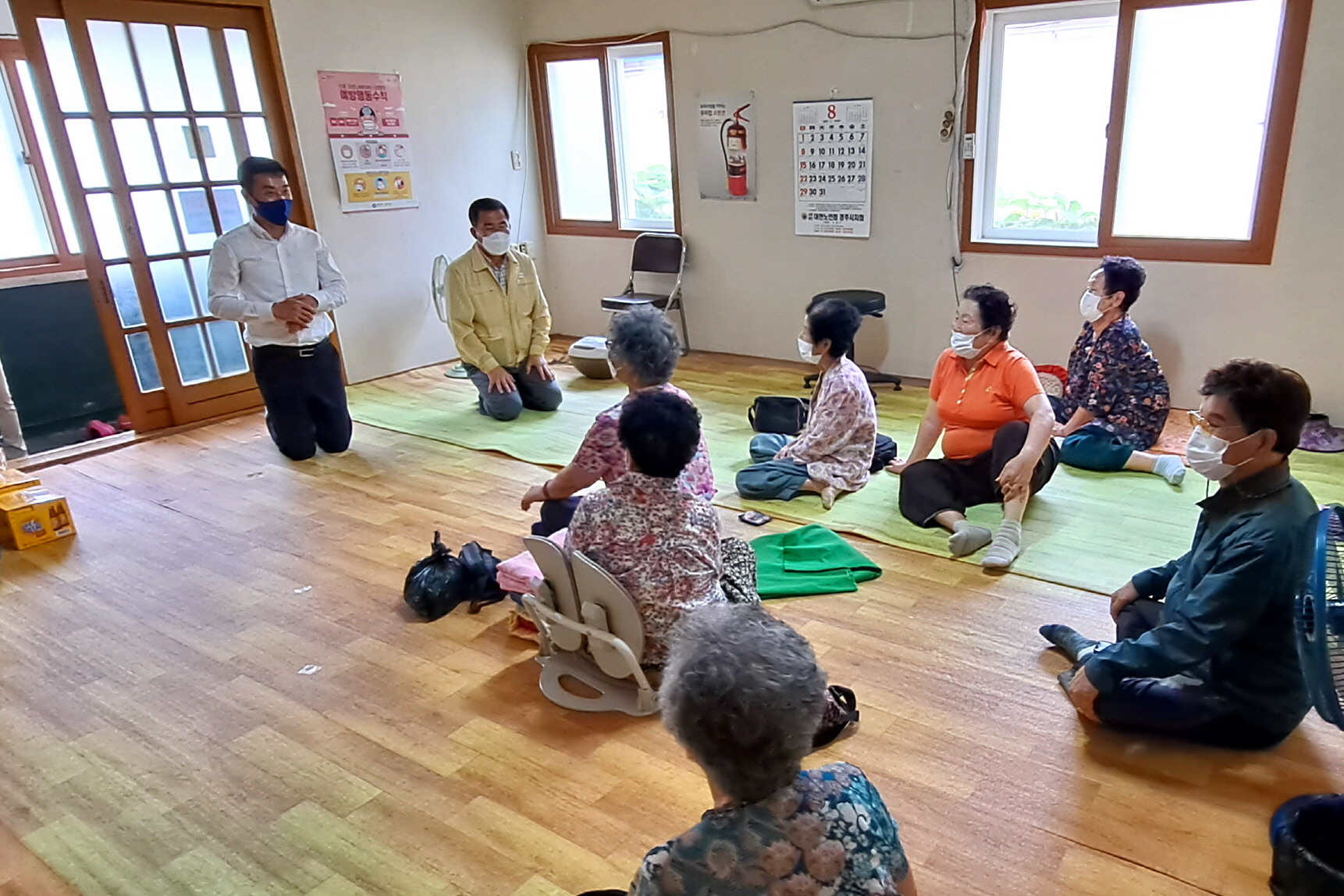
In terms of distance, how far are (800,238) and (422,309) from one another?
8.39 ft

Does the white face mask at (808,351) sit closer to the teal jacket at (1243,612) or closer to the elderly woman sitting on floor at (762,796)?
the teal jacket at (1243,612)

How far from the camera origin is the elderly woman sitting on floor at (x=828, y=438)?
11.0 feet

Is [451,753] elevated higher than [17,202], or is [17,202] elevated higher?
[17,202]

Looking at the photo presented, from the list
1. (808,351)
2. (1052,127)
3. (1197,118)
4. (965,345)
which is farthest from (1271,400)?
(1052,127)

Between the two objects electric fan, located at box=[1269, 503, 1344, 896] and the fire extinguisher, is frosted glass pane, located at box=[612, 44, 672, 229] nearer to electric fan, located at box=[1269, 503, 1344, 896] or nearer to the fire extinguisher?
the fire extinguisher

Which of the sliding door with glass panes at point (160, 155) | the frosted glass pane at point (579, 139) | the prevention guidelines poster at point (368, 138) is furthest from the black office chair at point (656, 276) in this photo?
the sliding door with glass panes at point (160, 155)

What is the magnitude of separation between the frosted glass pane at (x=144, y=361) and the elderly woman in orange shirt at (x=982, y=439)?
13.0 feet

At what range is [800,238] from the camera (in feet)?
17.5

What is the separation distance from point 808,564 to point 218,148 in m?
4.04

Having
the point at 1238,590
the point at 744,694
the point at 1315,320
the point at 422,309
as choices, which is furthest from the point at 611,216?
the point at 744,694

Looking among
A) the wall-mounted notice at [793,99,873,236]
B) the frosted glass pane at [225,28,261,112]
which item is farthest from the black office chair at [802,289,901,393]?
the frosted glass pane at [225,28,261,112]

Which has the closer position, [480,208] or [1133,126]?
[1133,126]

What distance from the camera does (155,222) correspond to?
4.64 metres

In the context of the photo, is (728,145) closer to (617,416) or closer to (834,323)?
(834,323)
